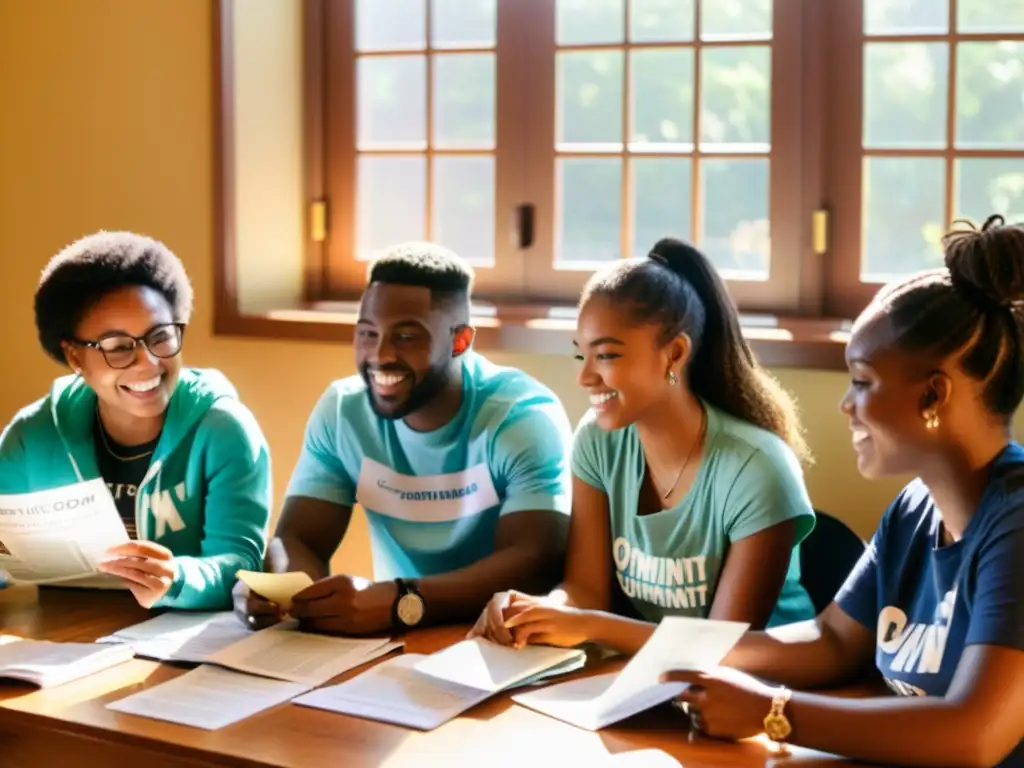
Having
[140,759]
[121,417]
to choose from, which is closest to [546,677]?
[140,759]

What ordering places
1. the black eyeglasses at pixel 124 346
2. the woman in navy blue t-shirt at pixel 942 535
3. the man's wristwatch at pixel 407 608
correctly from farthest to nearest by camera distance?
the black eyeglasses at pixel 124 346
the man's wristwatch at pixel 407 608
the woman in navy blue t-shirt at pixel 942 535

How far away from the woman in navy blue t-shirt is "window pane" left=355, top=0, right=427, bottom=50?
1.89 meters

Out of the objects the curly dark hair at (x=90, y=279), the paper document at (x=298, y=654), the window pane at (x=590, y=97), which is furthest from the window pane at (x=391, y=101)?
the paper document at (x=298, y=654)

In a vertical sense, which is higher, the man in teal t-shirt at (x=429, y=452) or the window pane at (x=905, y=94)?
the window pane at (x=905, y=94)

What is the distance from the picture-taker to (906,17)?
2730 millimetres

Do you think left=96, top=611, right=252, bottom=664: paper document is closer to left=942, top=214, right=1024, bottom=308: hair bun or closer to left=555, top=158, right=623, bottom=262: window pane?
left=942, top=214, right=1024, bottom=308: hair bun

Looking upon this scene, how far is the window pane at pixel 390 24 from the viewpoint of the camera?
3.20m

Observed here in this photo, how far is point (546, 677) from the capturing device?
1.76m

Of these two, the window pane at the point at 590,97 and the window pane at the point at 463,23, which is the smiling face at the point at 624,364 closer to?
the window pane at the point at 590,97

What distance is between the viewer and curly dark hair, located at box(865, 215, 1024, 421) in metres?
1.52

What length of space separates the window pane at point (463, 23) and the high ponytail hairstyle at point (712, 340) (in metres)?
1.24

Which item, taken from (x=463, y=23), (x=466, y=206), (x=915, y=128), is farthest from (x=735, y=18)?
(x=466, y=206)

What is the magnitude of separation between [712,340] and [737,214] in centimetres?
92

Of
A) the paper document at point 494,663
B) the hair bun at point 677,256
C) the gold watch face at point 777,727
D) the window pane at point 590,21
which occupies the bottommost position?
the paper document at point 494,663
